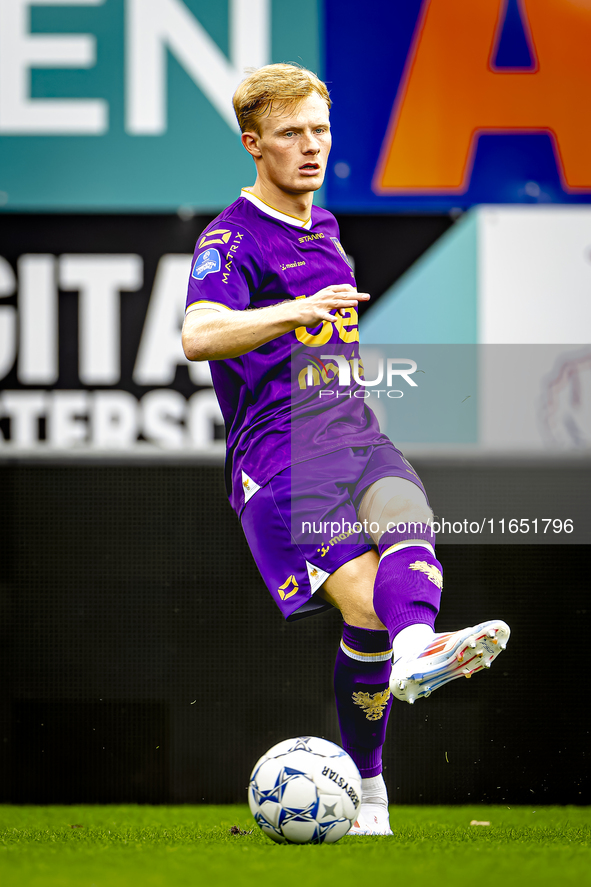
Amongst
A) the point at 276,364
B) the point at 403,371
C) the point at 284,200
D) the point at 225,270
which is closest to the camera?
the point at 225,270

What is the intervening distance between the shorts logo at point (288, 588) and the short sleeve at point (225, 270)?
26.1 inches

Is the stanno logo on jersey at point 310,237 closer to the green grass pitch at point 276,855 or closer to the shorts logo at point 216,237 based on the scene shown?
the shorts logo at point 216,237

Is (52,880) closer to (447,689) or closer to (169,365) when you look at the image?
(447,689)

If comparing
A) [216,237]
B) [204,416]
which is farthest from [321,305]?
[204,416]

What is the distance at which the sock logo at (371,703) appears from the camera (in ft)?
8.27

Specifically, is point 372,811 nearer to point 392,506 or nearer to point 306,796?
point 306,796

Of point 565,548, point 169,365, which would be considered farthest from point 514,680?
point 169,365

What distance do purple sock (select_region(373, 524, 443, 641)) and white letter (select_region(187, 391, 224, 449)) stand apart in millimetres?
2398

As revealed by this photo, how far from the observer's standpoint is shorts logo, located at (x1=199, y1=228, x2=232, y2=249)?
243 centimetres

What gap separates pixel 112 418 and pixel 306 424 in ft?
7.59

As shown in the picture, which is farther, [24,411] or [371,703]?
[24,411]

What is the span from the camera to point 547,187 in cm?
457

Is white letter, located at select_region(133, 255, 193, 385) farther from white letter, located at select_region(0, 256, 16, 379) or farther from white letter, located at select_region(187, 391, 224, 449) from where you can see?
white letter, located at select_region(0, 256, 16, 379)

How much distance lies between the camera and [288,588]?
7.79 ft
